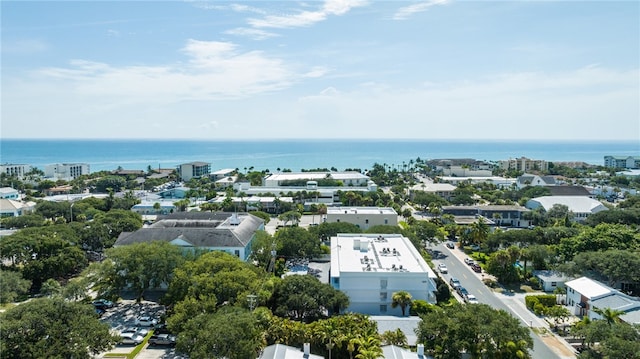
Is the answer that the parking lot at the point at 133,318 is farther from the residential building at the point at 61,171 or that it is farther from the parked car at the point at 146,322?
the residential building at the point at 61,171

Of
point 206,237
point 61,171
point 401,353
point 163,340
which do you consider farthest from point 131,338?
point 61,171

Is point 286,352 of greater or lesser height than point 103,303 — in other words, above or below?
above

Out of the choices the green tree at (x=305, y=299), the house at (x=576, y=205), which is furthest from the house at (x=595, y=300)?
the house at (x=576, y=205)

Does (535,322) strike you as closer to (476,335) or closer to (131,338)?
(476,335)

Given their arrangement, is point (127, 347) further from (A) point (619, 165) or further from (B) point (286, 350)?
(A) point (619, 165)

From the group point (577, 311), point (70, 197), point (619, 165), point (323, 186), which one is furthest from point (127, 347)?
point (619, 165)

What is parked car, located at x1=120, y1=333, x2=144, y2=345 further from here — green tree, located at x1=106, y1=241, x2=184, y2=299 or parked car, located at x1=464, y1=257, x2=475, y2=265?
parked car, located at x1=464, y1=257, x2=475, y2=265
